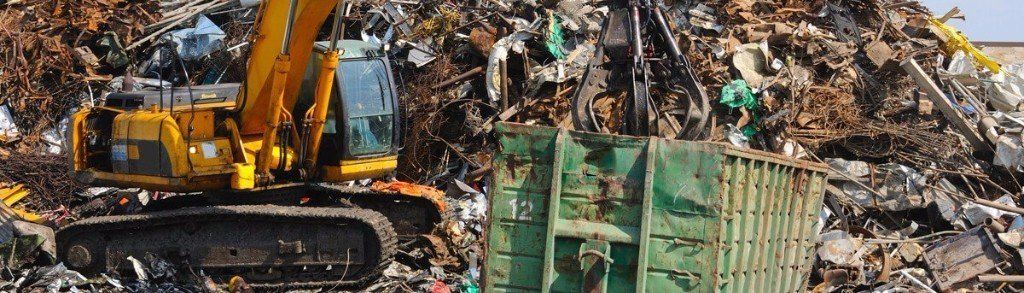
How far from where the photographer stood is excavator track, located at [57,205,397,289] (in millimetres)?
9164

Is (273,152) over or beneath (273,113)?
beneath

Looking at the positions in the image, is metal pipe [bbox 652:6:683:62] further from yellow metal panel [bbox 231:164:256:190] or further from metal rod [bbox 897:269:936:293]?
metal rod [bbox 897:269:936:293]

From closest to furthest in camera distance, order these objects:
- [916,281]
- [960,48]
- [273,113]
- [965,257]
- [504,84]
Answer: [273,113] < [916,281] < [965,257] < [504,84] < [960,48]

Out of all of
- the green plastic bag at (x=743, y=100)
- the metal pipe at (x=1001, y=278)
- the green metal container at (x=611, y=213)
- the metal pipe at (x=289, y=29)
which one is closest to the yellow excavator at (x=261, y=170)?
the metal pipe at (x=289, y=29)

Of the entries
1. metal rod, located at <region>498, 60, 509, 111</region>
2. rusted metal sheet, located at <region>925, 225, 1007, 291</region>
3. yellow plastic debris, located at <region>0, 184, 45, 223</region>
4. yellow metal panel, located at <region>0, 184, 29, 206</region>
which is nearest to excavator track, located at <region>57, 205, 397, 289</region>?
yellow plastic debris, located at <region>0, 184, 45, 223</region>

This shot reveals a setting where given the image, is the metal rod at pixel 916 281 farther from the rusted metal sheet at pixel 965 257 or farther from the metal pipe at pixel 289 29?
the metal pipe at pixel 289 29

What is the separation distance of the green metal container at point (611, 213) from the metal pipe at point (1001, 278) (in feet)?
15.2

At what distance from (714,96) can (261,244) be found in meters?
4.81

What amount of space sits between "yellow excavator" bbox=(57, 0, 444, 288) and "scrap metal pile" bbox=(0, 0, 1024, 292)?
0.34m

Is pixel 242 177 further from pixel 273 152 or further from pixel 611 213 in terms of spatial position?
pixel 611 213

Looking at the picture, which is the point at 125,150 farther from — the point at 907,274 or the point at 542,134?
the point at 907,274

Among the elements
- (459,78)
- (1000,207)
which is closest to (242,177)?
(459,78)

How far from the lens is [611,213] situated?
6.11 m

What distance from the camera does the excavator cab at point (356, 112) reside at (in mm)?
9250
